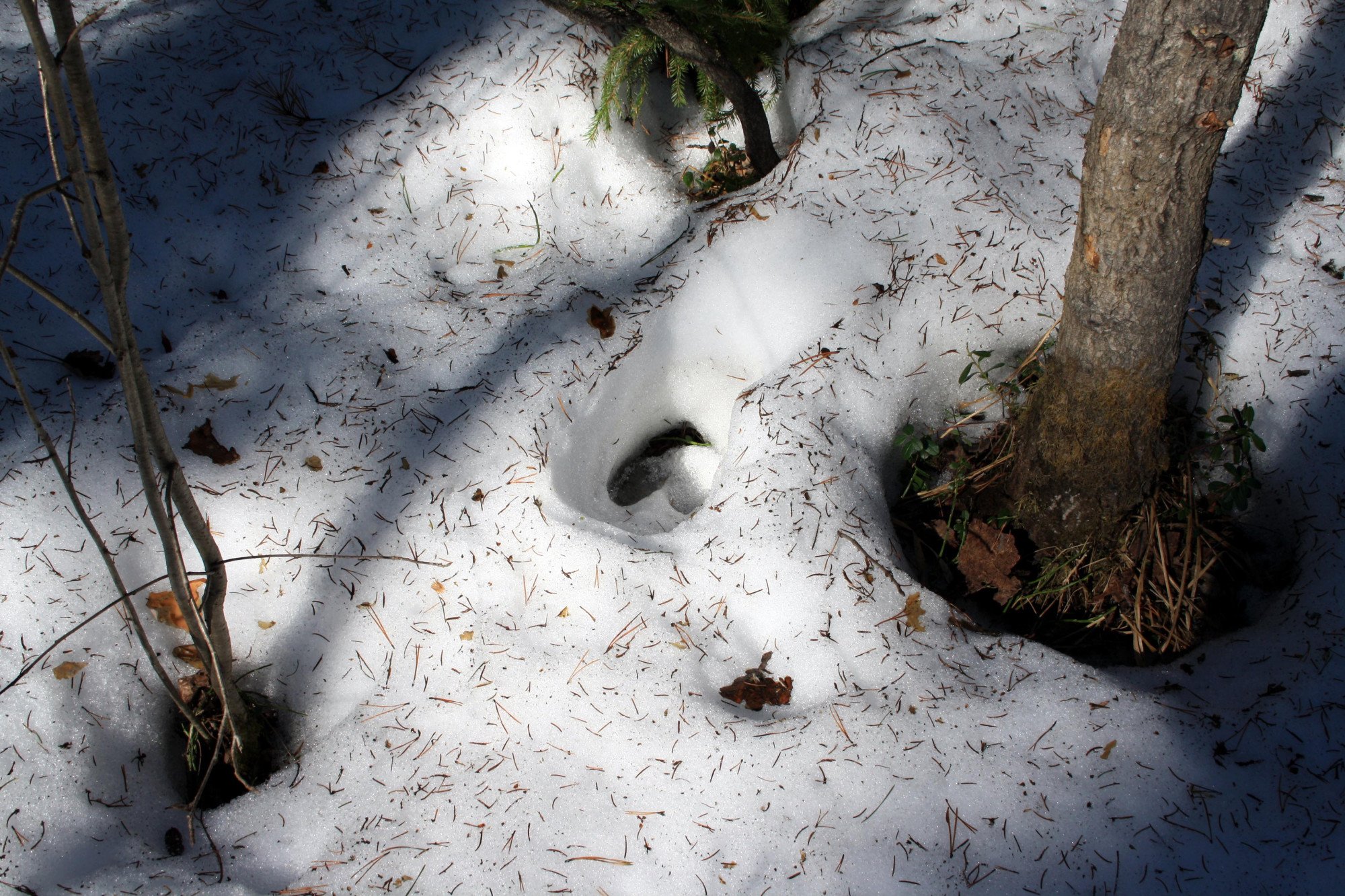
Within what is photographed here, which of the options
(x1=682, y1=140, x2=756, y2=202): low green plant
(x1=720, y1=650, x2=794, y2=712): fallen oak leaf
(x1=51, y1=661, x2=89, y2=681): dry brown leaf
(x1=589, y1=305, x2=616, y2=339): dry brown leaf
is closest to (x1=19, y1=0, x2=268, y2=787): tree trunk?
(x1=51, y1=661, x2=89, y2=681): dry brown leaf

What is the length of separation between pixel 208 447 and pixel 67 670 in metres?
0.80

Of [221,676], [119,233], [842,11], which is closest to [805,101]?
[842,11]

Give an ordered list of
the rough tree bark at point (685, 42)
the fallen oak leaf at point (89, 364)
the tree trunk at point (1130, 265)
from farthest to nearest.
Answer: the rough tree bark at point (685, 42) → the fallen oak leaf at point (89, 364) → the tree trunk at point (1130, 265)

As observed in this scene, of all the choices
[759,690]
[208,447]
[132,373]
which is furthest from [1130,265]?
[208,447]

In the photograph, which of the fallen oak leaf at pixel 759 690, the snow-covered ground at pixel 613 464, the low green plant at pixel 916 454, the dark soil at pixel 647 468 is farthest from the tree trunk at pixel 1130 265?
the dark soil at pixel 647 468

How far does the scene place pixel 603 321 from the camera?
3148 mm

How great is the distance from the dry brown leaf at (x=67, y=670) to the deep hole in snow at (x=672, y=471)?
5.65ft

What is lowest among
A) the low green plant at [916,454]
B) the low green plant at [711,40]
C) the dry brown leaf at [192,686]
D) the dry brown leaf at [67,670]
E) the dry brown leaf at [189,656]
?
the dry brown leaf at [192,686]

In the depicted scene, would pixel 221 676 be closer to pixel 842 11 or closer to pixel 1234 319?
pixel 1234 319

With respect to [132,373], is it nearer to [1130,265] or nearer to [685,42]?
[685,42]

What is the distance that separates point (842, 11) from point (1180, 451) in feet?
8.41

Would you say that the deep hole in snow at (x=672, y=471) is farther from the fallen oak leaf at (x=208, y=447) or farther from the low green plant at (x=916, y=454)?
the fallen oak leaf at (x=208, y=447)

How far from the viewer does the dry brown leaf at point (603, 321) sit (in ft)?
10.3

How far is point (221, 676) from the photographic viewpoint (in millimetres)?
2131
